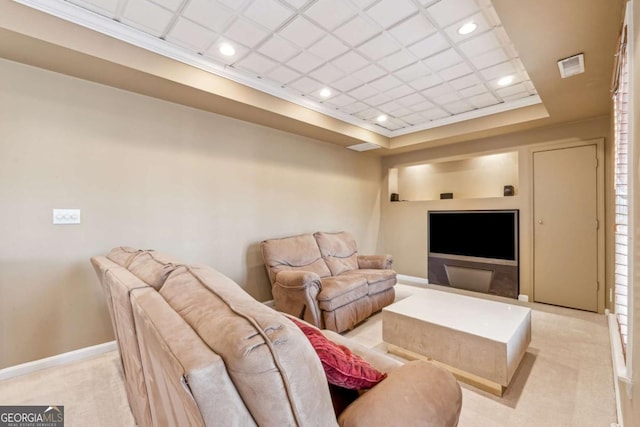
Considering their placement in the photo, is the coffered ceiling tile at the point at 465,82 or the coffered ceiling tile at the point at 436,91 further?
the coffered ceiling tile at the point at 436,91

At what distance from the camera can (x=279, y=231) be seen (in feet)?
12.7

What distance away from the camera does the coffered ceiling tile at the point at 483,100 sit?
345cm

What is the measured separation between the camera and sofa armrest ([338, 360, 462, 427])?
87cm

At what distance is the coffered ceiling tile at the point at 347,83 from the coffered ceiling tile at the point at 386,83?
17 centimetres

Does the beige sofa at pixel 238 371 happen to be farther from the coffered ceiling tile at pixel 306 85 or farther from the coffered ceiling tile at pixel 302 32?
the coffered ceiling tile at pixel 306 85

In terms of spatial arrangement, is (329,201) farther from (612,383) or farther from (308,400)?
(308,400)

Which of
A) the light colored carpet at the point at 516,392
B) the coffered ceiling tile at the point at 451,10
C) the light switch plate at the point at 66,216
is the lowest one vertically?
A: the light colored carpet at the point at 516,392

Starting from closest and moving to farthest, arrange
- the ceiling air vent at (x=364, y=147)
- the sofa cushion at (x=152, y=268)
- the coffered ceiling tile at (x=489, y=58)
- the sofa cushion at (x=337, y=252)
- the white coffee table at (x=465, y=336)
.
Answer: the sofa cushion at (x=152, y=268) → the white coffee table at (x=465, y=336) → the coffered ceiling tile at (x=489, y=58) → the sofa cushion at (x=337, y=252) → the ceiling air vent at (x=364, y=147)

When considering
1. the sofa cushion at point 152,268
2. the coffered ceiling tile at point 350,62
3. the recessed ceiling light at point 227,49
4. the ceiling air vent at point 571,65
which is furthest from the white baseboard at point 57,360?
the ceiling air vent at point 571,65

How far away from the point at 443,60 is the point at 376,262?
2.49 metres

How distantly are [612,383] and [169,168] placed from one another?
161 inches

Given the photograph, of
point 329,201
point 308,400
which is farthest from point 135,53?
point 329,201

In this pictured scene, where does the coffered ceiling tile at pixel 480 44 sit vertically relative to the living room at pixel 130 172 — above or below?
above

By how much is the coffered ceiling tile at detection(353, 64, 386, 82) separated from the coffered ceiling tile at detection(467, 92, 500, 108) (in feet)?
4.52
